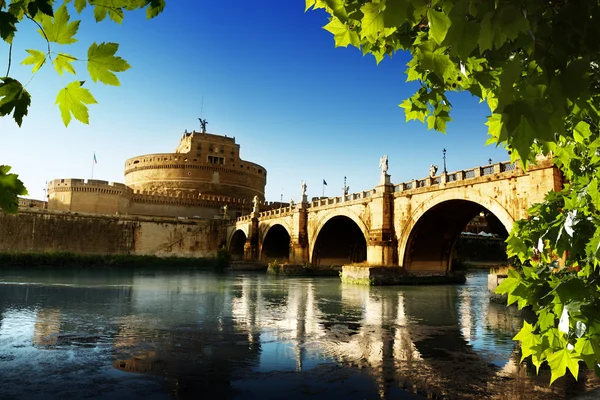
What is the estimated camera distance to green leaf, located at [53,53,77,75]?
185 cm

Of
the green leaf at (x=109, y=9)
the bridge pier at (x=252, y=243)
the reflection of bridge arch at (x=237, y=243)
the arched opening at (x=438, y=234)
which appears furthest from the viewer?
the reflection of bridge arch at (x=237, y=243)

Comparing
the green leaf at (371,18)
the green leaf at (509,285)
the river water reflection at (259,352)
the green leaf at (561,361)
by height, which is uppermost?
the green leaf at (371,18)

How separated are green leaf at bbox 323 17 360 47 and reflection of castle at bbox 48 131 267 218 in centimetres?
5543

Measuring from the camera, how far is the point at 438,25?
1.69 meters

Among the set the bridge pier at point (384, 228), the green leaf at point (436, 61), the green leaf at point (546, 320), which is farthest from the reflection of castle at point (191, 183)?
the green leaf at point (436, 61)

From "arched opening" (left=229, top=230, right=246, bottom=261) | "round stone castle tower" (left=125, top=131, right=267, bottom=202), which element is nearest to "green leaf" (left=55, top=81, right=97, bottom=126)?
"arched opening" (left=229, top=230, right=246, bottom=261)

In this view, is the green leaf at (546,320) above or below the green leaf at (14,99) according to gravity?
below

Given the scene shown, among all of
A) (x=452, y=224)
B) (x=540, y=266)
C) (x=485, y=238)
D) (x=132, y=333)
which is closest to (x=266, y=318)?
(x=132, y=333)

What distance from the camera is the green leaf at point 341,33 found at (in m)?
2.57

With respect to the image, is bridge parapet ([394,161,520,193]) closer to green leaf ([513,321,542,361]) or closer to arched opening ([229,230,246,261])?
green leaf ([513,321,542,361])

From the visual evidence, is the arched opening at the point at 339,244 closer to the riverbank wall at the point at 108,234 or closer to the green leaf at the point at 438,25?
the riverbank wall at the point at 108,234

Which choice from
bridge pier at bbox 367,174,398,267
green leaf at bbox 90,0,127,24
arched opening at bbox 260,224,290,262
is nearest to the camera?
green leaf at bbox 90,0,127,24

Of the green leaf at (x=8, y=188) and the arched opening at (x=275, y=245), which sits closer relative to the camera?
the green leaf at (x=8, y=188)

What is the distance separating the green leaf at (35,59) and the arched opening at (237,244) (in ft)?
176
